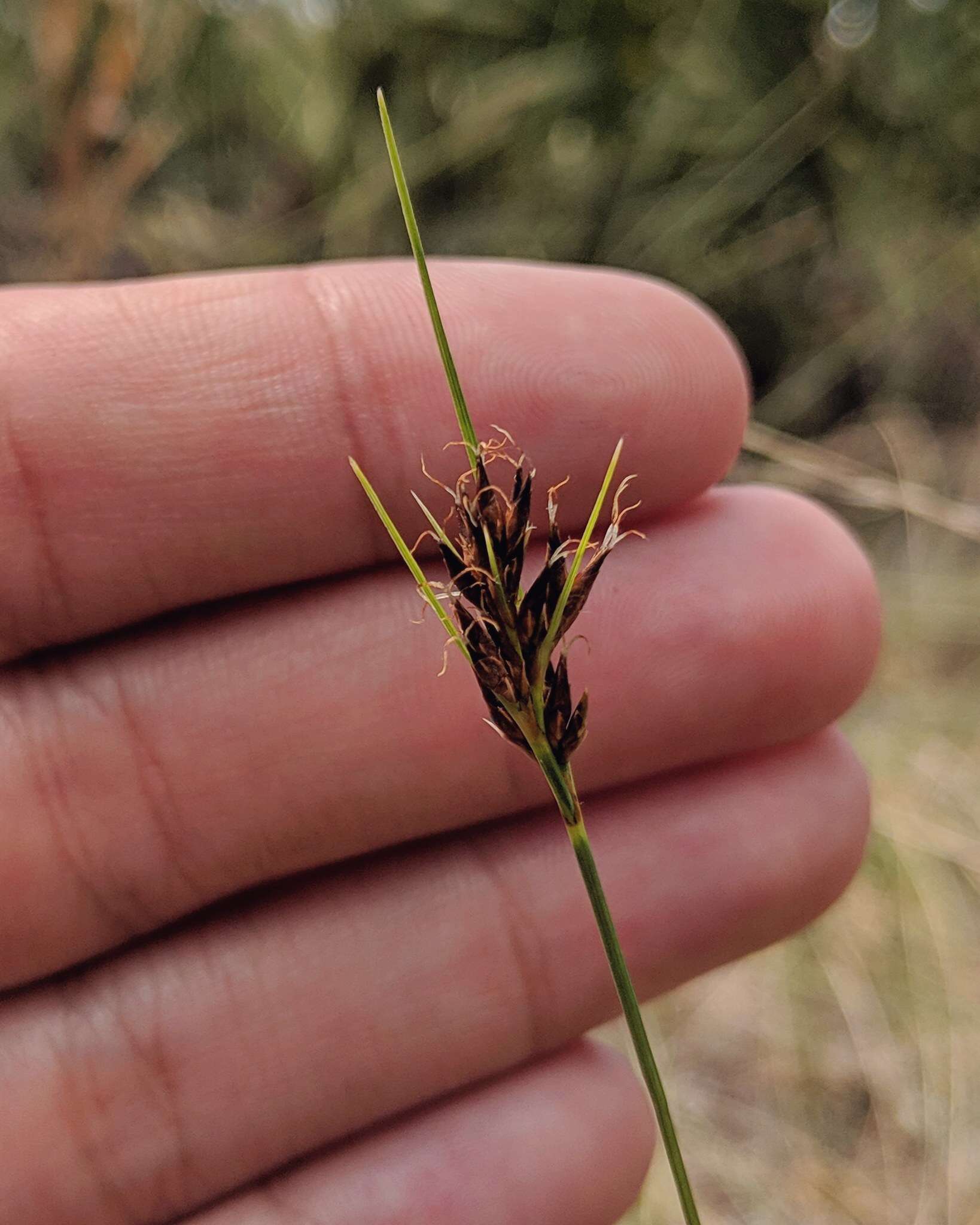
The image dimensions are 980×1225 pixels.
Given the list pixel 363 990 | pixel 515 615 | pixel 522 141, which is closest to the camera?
pixel 515 615

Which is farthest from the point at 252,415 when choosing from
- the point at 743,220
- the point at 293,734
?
the point at 743,220

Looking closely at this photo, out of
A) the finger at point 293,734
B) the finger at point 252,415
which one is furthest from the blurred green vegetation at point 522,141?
the finger at point 293,734

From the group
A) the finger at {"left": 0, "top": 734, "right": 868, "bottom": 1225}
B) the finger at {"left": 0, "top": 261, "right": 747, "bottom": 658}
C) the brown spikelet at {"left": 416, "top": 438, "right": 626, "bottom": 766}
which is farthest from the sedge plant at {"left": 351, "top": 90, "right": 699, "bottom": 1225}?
the finger at {"left": 0, "top": 734, "right": 868, "bottom": 1225}

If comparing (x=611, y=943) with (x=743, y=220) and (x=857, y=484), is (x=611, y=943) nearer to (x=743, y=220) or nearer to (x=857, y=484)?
(x=857, y=484)

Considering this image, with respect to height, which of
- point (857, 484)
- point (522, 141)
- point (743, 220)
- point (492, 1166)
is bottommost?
point (492, 1166)

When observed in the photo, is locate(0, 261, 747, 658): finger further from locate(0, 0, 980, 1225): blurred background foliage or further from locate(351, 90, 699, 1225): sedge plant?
locate(0, 0, 980, 1225): blurred background foliage

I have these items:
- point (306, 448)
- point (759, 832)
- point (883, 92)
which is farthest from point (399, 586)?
point (883, 92)

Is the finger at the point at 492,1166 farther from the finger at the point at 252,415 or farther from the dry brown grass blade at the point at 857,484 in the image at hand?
the dry brown grass blade at the point at 857,484
